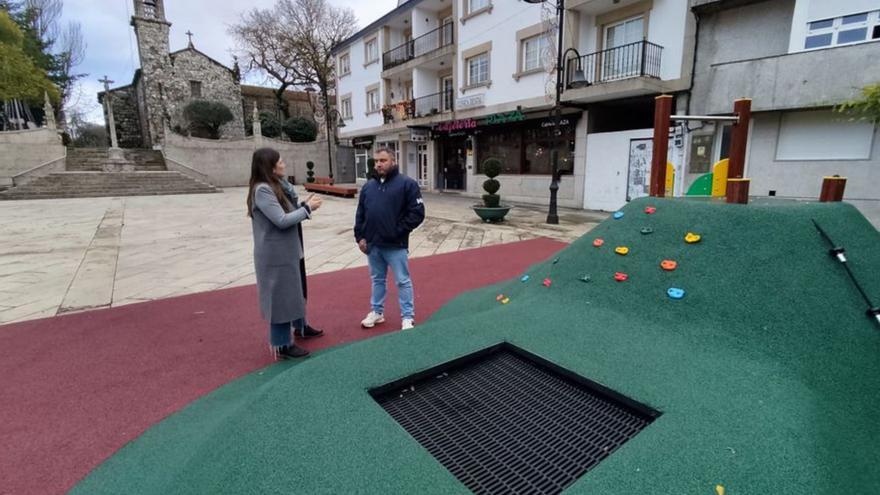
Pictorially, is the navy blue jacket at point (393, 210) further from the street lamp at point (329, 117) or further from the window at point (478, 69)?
the street lamp at point (329, 117)

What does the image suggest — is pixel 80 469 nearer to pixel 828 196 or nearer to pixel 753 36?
pixel 828 196

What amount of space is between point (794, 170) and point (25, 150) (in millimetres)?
32613

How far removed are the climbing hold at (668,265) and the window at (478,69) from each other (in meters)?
15.4

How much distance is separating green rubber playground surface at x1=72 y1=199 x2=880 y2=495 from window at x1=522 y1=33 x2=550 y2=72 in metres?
13.1

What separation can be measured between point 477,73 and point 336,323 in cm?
1603

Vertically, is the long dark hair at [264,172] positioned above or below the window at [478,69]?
below

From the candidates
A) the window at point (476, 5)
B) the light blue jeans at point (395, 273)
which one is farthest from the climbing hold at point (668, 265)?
the window at point (476, 5)

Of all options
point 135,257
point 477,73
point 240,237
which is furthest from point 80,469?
point 477,73

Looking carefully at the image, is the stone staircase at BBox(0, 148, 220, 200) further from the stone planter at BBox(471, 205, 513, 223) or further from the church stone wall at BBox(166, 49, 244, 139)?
the stone planter at BBox(471, 205, 513, 223)

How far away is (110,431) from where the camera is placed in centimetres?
254

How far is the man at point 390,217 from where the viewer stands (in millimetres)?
3848

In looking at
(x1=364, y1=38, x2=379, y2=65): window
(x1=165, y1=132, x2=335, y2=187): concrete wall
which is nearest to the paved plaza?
(x1=165, y1=132, x2=335, y2=187): concrete wall

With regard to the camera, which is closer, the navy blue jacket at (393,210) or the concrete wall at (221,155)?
the navy blue jacket at (393,210)

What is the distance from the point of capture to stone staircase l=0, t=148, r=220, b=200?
19047 millimetres
